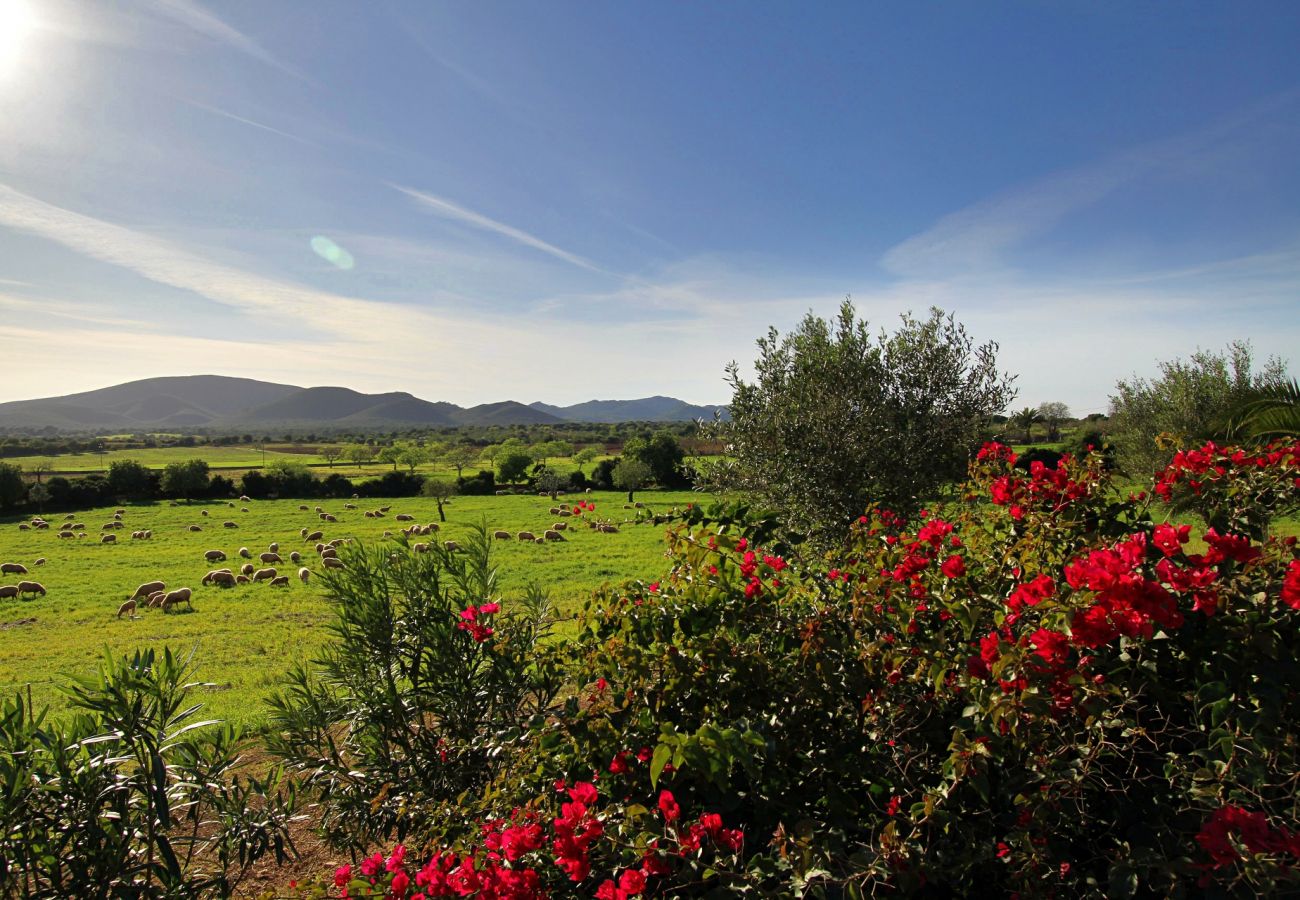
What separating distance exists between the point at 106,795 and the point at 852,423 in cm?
963

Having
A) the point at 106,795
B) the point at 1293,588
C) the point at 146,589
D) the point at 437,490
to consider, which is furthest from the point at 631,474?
the point at 1293,588

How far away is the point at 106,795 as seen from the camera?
3.20m

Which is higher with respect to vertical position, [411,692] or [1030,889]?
[1030,889]

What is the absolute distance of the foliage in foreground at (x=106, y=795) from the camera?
296cm

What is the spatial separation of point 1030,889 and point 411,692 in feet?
12.6

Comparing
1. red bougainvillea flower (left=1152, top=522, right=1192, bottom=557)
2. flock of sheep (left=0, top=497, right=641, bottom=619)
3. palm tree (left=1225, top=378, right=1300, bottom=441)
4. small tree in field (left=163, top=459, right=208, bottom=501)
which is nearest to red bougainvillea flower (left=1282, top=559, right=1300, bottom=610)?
red bougainvillea flower (left=1152, top=522, right=1192, bottom=557)

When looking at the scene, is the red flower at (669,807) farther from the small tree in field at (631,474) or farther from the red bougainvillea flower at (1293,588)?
the small tree in field at (631,474)

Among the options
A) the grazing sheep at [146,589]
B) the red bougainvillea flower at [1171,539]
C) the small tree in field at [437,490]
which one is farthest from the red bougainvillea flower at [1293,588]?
the small tree in field at [437,490]

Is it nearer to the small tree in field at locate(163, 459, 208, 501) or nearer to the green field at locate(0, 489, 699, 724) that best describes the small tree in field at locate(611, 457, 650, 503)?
the green field at locate(0, 489, 699, 724)

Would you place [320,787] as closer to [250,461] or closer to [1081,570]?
[1081,570]

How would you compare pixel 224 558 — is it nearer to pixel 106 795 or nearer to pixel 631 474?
pixel 631 474

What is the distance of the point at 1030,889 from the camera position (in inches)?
81.5

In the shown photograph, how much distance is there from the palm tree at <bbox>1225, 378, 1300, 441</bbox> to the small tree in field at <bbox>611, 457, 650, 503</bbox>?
54364 millimetres

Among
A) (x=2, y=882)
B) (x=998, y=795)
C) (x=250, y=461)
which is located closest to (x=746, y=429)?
(x=998, y=795)
